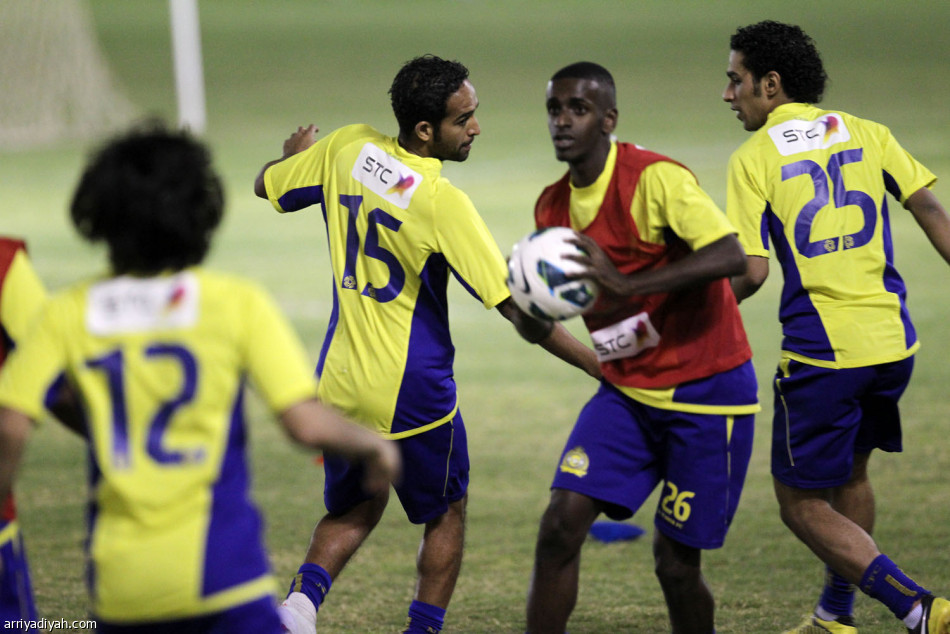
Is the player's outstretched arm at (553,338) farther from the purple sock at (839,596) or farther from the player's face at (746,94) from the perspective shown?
the purple sock at (839,596)

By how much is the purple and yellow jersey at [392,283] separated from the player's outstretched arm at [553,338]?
0.63ft

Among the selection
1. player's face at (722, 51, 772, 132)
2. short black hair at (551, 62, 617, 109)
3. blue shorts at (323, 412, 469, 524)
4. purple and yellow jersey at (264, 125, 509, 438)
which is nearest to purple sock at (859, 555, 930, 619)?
blue shorts at (323, 412, 469, 524)

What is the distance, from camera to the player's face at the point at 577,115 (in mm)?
3809

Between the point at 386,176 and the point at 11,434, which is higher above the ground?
the point at 386,176

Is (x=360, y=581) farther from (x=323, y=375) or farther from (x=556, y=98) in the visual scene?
(x=556, y=98)

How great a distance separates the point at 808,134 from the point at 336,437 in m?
2.74

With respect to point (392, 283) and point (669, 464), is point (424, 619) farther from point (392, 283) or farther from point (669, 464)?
point (392, 283)

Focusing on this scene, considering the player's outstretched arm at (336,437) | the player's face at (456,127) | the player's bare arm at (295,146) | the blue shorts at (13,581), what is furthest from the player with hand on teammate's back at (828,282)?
the blue shorts at (13,581)

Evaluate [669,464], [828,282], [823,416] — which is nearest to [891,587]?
[823,416]

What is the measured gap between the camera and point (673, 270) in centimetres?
362

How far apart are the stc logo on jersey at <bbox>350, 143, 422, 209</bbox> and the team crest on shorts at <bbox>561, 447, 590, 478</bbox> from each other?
110 cm

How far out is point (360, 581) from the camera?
5465mm

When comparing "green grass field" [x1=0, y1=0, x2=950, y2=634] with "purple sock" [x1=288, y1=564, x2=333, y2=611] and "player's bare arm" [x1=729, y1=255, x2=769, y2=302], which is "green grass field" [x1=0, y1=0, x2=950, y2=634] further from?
"player's bare arm" [x1=729, y1=255, x2=769, y2=302]

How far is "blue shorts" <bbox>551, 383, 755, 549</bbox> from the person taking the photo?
12.7ft
